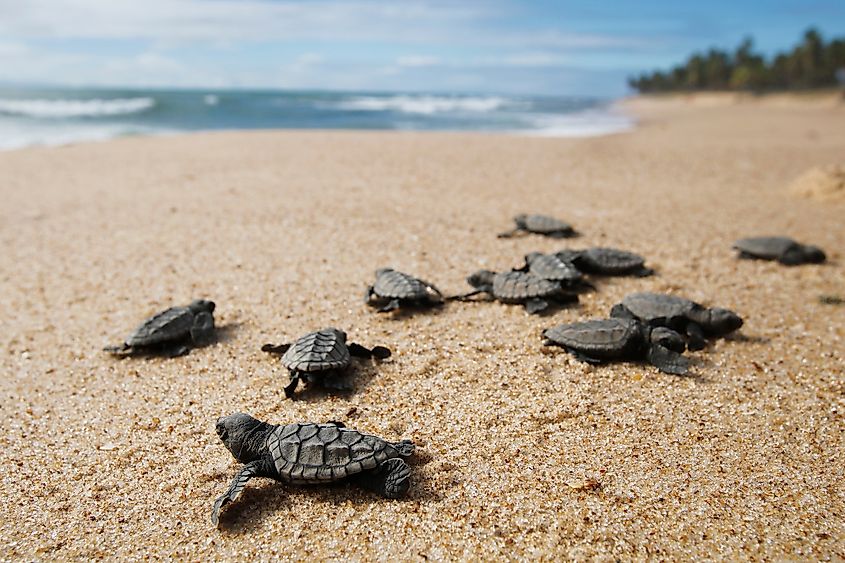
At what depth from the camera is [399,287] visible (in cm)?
494

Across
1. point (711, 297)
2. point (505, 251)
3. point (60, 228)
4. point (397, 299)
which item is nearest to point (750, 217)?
point (711, 297)

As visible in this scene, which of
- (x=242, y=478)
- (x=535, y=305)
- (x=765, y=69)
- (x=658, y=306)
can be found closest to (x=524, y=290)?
(x=535, y=305)

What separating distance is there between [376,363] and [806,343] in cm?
362

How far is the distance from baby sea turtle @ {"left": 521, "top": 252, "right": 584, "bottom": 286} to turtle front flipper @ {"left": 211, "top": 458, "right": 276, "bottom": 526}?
3251 millimetres

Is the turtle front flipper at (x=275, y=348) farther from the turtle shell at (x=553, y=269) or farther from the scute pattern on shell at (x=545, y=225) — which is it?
the scute pattern on shell at (x=545, y=225)

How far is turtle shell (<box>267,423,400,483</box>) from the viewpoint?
2859mm

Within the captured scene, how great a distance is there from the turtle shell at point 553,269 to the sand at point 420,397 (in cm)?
33

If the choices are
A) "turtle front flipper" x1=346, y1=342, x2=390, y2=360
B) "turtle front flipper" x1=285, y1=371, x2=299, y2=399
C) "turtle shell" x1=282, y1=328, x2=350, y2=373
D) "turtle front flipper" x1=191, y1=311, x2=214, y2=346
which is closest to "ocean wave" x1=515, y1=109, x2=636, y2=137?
"turtle front flipper" x1=346, y1=342, x2=390, y2=360

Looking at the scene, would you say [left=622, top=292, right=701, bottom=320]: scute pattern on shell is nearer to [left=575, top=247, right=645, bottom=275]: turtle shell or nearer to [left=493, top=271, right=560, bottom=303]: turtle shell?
[left=493, top=271, right=560, bottom=303]: turtle shell

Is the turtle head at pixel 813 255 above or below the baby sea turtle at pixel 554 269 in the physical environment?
below

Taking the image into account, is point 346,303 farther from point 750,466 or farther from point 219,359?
point 750,466

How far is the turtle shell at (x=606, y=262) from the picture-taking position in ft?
19.2

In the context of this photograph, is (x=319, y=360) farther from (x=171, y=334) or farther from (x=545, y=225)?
(x=545, y=225)

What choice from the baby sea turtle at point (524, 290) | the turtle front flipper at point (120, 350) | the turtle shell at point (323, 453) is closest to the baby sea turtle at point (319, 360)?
the turtle shell at point (323, 453)
